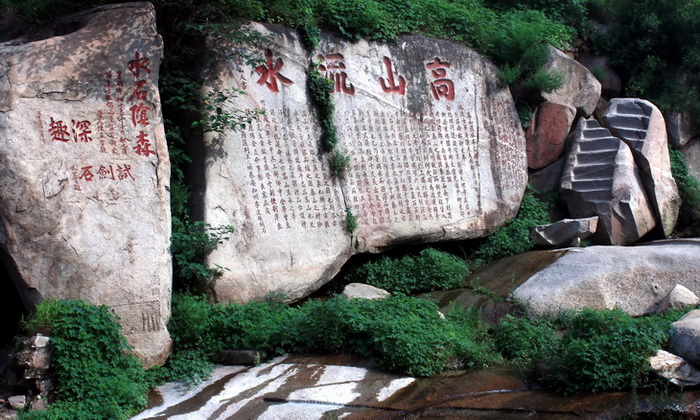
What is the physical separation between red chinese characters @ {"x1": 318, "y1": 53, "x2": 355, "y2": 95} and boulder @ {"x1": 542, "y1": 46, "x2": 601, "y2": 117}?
3.40 m

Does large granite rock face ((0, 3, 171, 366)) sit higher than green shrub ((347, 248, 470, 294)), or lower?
higher

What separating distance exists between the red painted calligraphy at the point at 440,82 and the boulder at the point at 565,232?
2.22m

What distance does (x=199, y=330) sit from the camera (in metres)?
6.41

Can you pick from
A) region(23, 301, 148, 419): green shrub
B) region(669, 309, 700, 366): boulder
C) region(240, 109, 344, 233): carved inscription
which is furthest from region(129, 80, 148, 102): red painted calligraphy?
region(669, 309, 700, 366): boulder

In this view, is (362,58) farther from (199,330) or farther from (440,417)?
(440,417)

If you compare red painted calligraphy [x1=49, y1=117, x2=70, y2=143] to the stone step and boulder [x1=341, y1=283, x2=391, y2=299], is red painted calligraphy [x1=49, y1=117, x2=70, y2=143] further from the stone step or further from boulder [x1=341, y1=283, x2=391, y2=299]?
the stone step

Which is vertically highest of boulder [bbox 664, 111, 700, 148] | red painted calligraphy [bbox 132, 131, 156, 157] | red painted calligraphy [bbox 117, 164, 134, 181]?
red painted calligraphy [bbox 132, 131, 156, 157]

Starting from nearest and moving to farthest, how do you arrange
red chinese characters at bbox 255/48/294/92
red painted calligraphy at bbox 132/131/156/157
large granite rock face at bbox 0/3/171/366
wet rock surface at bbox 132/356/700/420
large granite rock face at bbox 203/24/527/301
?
wet rock surface at bbox 132/356/700/420, large granite rock face at bbox 0/3/171/366, red painted calligraphy at bbox 132/131/156/157, large granite rock face at bbox 203/24/527/301, red chinese characters at bbox 255/48/294/92

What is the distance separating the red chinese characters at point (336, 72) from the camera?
8.66m

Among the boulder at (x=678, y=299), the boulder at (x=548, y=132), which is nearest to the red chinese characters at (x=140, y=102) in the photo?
the boulder at (x=678, y=299)

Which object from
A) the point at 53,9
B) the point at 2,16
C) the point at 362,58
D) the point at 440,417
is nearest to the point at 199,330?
the point at 440,417

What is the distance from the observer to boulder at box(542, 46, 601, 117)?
34.0ft

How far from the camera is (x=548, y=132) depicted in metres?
10.2

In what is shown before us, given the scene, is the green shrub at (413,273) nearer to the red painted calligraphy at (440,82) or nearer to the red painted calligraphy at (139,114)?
the red painted calligraphy at (440,82)
